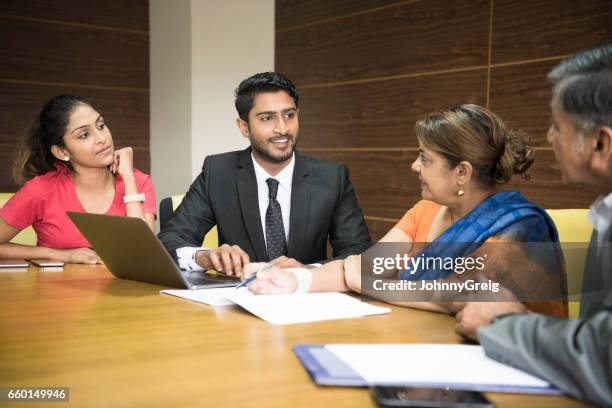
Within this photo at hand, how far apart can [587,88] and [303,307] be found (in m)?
0.77

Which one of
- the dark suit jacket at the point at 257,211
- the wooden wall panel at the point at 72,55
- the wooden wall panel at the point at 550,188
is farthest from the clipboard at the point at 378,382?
the wooden wall panel at the point at 72,55

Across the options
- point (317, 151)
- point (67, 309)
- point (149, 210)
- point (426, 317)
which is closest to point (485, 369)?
point (426, 317)

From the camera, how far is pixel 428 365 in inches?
43.3

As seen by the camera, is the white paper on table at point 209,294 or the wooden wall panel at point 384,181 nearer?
the white paper on table at point 209,294

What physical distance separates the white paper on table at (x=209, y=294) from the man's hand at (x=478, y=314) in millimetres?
599

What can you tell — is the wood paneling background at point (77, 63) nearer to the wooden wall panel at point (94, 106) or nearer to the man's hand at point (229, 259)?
the wooden wall panel at point (94, 106)

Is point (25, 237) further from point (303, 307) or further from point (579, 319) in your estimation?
point (579, 319)

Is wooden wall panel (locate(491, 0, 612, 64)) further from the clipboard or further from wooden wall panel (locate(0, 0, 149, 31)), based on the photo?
wooden wall panel (locate(0, 0, 149, 31))

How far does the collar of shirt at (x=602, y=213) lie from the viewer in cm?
133

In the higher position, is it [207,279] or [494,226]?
[494,226]

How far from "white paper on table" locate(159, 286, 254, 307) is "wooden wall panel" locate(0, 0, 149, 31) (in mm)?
3732

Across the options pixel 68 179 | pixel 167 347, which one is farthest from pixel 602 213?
pixel 68 179

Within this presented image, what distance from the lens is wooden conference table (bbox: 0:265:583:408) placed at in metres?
1.01

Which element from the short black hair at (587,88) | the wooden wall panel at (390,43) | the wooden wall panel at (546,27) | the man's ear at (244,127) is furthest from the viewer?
the wooden wall panel at (390,43)
